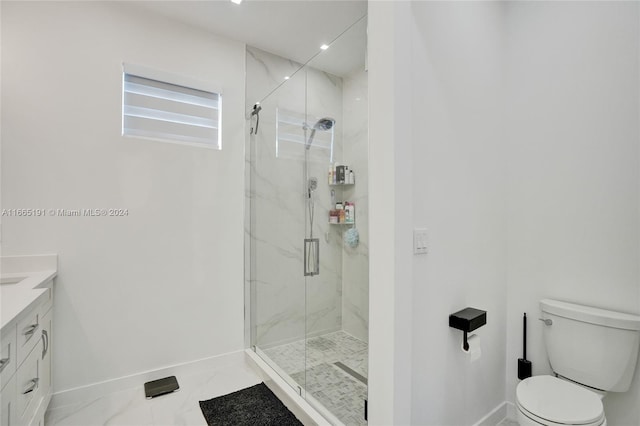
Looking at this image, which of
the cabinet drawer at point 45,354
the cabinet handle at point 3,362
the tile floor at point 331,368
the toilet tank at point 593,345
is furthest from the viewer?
the tile floor at point 331,368

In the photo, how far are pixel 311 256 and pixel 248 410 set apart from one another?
1157 mm

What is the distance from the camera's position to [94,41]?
211 cm

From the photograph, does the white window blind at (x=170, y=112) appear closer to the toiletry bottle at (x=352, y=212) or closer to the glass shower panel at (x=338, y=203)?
the glass shower panel at (x=338, y=203)

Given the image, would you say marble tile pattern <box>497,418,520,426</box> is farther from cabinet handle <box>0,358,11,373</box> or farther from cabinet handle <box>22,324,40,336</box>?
cabinet handle <box>22,324,40,336</box>

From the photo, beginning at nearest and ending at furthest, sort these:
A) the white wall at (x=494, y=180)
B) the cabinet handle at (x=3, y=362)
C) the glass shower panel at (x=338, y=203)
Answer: the cabinet handle at (x=3, y=362)
the white wall at (x=494, y=180)
the glass shower panel at (x=338, y=203)

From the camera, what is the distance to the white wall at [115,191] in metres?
1.93

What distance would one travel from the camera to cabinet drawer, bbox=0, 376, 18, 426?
1043mm

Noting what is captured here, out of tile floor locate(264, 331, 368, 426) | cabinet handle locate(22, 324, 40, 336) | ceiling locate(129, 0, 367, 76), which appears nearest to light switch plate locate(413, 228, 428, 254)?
tile floor locate(264, 331, 368, 426)

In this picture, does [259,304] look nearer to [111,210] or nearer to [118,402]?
[118,402]

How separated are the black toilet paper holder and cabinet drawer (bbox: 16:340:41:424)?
1895 mm

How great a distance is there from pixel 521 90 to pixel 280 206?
1.89 meters

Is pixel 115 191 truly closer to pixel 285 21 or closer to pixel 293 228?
pixel 293 228

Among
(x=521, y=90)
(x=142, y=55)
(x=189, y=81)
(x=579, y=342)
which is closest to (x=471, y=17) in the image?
(x=521, y=90)

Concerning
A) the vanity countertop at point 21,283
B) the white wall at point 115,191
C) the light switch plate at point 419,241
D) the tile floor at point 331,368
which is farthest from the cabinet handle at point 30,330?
the light switch plate at point 419,241
